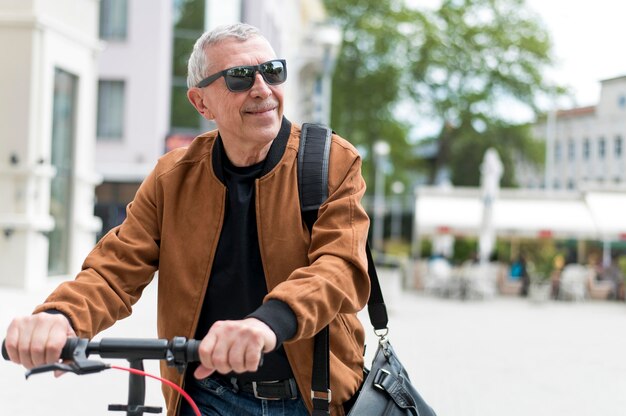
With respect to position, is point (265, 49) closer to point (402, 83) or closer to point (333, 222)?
point (333, 222)

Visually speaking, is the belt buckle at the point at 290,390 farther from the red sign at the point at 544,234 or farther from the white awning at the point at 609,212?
the white awning at the point at 609,212

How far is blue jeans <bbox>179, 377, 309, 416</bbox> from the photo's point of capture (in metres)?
2.61

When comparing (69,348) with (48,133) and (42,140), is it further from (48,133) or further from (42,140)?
(48,133)

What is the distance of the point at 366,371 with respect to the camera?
2.79 metres

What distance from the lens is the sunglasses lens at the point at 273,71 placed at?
2.56 m

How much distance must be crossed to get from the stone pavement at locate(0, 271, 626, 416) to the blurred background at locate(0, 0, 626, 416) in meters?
0.16

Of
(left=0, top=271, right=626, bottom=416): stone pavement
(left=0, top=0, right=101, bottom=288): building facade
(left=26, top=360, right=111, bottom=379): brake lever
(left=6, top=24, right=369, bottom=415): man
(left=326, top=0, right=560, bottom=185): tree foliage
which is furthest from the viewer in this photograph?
(left=326, top=0, right=560, bottom=185): tree foliage

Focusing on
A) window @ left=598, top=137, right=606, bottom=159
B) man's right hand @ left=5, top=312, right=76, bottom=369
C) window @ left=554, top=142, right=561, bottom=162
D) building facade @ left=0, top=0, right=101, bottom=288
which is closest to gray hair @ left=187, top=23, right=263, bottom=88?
man's right hand @ left=5, top=312, right=76, bottom=369

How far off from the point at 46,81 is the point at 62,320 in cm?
1418

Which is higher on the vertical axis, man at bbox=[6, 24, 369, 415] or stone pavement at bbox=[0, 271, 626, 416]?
man at bbox=[6, 24, 369, 415]

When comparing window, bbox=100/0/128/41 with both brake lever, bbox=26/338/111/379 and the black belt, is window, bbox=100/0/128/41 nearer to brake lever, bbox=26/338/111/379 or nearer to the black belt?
the black belt

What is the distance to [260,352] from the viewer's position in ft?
6.53

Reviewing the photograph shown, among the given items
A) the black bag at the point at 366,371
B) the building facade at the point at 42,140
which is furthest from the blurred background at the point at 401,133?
the black bag at the point at 366,371

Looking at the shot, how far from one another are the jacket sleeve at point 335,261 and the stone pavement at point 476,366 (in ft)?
15.7
